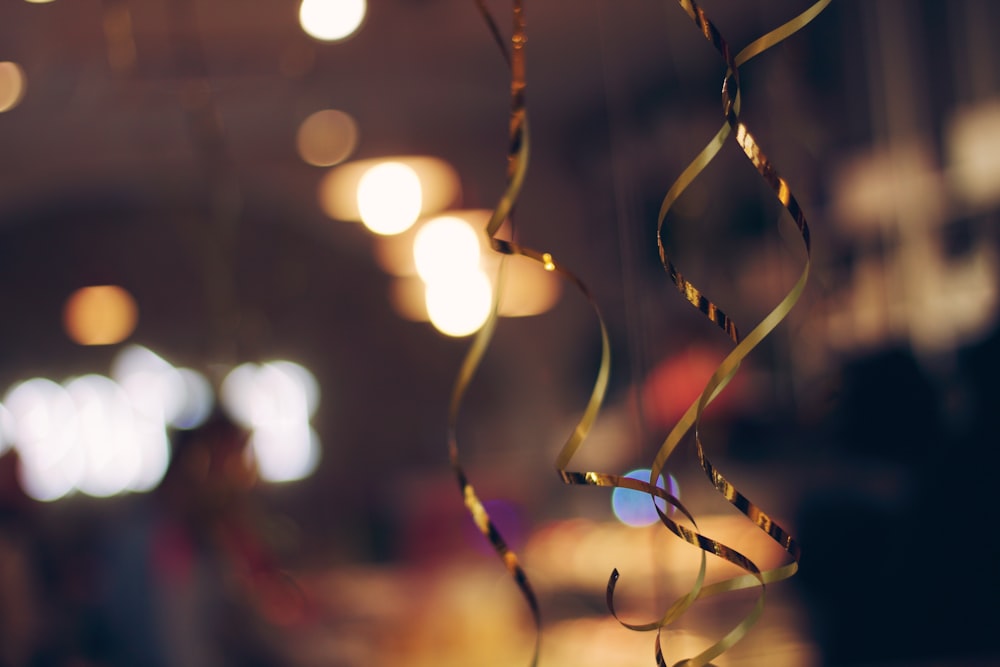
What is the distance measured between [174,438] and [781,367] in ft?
13.2

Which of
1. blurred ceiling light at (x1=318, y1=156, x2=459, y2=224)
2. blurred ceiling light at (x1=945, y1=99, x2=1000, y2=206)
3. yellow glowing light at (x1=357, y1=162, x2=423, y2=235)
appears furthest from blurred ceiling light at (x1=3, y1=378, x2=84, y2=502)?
blurred ceiling light at (x1=945, y1=99, x2=1000, y2=206)

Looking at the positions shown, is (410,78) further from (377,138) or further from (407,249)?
(407,249)

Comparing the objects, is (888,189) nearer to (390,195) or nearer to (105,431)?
(390,195)

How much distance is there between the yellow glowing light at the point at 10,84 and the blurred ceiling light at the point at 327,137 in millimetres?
1657

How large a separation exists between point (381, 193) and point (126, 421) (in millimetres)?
6165

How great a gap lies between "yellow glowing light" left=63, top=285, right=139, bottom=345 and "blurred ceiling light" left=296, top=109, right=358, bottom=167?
297 centimetres

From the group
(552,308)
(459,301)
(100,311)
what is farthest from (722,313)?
(100,311)

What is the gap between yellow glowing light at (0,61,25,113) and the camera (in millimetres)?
4531

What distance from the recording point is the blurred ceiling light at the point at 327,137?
20.0 feet

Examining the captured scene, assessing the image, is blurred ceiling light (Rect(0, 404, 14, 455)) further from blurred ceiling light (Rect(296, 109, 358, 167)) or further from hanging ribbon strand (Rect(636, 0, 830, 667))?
hanging ribbon strand (Rect(636, 0, 830, 667))

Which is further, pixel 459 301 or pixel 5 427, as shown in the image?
pixel 5 427

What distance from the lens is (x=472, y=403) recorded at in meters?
8.52

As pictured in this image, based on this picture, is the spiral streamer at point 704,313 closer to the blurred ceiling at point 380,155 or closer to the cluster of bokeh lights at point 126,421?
the blurred ceiling at point 380,155

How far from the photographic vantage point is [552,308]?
799 centimetres
